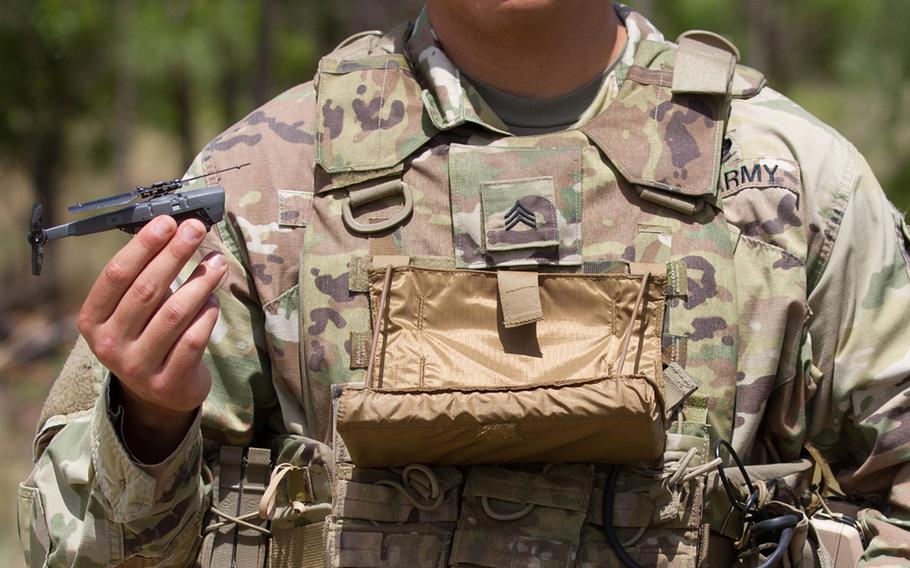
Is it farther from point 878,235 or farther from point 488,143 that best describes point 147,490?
point 878,235

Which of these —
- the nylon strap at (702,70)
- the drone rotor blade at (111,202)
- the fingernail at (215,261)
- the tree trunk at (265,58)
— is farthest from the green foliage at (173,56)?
the fingernail at (215,261)

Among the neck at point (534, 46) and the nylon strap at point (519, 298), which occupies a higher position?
the neck at point (534, 46)

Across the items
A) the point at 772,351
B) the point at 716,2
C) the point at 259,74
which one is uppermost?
the point at 716,2

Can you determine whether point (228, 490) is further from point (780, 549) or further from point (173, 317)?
point (780, 549)

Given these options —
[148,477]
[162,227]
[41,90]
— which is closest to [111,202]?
[162,227]

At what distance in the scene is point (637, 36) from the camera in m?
2.66

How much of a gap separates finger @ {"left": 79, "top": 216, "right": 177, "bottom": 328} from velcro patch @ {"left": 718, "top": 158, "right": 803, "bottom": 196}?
114 cm

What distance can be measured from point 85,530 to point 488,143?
1116 mm

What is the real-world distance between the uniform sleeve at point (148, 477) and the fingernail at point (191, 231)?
0.41 meters

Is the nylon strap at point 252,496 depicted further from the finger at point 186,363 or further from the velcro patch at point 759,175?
the velcro patch at point 759,175

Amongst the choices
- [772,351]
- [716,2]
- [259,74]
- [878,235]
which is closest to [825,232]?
[878,235]

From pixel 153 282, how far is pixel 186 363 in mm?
154

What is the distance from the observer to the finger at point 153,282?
196 cm

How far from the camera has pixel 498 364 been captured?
2305 mm
